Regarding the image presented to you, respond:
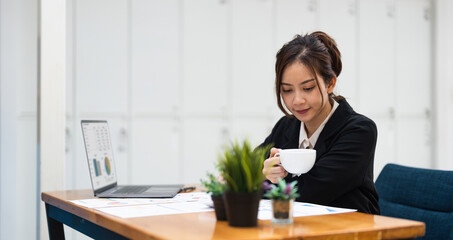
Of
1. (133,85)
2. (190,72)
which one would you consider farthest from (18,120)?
(190,72)

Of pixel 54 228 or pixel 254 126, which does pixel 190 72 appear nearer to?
pixel 254 126

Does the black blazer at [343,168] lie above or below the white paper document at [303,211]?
above

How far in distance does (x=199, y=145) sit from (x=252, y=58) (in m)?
0.80

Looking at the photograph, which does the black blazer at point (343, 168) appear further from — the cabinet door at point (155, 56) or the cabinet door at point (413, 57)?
the cabinet door at point (413, 57)

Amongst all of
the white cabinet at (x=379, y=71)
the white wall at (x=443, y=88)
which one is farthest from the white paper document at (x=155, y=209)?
the white wall at (x=443, y=88)

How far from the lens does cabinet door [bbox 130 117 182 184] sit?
3562 mm

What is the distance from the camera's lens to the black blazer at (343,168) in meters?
1.55

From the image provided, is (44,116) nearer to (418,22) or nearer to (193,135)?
(193,135)

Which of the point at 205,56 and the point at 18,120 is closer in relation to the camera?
the point at 18,120

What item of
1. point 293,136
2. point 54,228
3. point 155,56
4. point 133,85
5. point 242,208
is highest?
point 155,56

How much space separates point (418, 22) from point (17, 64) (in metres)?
3.42

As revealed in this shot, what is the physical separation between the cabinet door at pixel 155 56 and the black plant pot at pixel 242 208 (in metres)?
2.61

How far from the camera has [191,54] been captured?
370cm

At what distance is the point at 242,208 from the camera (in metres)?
1.04
